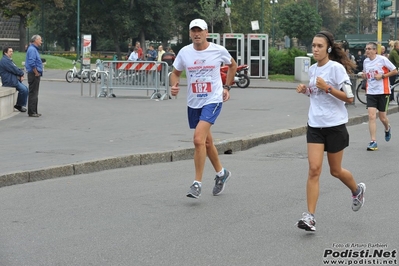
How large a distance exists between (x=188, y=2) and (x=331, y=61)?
79569mm

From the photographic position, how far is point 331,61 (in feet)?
26.1

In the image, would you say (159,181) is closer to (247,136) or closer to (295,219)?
(295,219)

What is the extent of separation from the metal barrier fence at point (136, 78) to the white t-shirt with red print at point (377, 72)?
13071mm

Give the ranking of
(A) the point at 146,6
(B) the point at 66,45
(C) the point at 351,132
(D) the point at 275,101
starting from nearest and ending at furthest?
(C) the point at 351,132 < (D) the point at 275,101 < (A) the point at 146,6 < (B) the point at 66,45

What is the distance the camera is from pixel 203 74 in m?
9.62

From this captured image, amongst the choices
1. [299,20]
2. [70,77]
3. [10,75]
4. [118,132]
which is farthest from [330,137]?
[299,20]

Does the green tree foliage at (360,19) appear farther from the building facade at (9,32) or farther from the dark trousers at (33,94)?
the dark trousers at (33,94)

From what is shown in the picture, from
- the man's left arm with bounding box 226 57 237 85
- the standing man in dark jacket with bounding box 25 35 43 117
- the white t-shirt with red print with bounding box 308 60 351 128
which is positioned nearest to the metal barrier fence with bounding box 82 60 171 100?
the standing man in dark jacket with bounding box 25 35 43 117

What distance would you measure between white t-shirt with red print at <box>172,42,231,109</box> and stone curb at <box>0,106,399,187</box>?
2475 millimetres

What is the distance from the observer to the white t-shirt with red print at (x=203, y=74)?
9602mm

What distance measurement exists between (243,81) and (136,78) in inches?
412

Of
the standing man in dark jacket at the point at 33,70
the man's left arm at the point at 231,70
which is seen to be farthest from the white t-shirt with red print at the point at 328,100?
the standing man in dark jacket at the point at 33,70

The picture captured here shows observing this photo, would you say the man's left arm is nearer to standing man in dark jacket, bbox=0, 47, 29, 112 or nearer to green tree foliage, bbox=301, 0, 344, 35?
standing man in dark jacket, bbox=0, 47, 29, 112

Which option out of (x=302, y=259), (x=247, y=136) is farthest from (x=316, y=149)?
(x=247, y=136)
